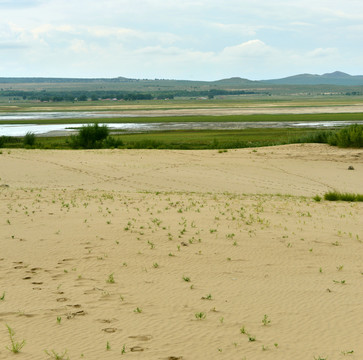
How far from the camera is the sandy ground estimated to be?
6.40 meters

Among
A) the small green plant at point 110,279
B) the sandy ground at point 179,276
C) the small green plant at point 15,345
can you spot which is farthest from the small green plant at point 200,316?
the small green plant at point 15,345

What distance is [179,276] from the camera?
8.92 metres

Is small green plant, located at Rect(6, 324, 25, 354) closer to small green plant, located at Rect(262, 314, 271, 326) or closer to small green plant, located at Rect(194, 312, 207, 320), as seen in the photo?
small green plant, located at Rect(194, 312, 207, 320)

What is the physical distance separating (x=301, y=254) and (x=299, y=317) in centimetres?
314

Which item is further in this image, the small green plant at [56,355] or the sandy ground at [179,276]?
the sandy ground at [179,276]

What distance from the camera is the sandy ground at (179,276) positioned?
6398 millimetres

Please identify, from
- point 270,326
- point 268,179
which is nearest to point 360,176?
point 268,179

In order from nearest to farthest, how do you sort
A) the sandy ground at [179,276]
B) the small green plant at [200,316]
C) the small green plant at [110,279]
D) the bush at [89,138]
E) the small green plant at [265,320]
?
the sandy ground at [179,276], the small green plant at [265,320], the small green plant at [200,316], the small green plant at [110,279], the bush at [89,138]

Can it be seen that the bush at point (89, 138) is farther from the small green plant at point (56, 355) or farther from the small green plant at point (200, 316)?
the small green plant at point (56, 355)

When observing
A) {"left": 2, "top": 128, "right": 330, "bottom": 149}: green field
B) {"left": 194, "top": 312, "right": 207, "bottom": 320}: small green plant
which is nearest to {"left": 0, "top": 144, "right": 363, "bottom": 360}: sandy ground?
{"left": 194, "top": 312, "right": 207, "bottom": 320}: small green plant

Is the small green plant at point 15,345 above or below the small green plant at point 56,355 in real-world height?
above

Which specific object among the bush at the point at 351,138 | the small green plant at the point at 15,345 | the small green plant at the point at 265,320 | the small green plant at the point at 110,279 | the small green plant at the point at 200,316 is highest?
the bush at the point at 351,138

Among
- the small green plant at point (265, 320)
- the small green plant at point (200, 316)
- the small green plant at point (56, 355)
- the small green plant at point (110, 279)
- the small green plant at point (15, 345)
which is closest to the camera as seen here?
the small green plant at point (56, 355)

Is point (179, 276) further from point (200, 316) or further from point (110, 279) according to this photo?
point (200, 316)
